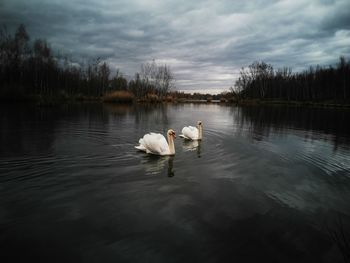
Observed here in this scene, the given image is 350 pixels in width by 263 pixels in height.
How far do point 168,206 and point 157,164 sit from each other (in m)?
3.17

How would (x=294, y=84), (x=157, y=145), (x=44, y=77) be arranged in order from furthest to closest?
(x=294, y=84) < (x=44, y=77) < (x=157, y=145)

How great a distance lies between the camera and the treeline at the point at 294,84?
290 ft

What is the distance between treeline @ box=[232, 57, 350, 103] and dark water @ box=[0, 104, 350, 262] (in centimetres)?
9159

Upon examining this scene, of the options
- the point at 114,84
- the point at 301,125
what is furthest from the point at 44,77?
the point at 301,125

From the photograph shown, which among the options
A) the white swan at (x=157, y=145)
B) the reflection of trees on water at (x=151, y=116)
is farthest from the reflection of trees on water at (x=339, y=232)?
the reflection of trees on water at (x=151, y=116)

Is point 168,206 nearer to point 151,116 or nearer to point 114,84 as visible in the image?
point 151,116

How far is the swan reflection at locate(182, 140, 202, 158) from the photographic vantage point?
11.1 m

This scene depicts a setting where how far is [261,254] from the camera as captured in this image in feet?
13.2

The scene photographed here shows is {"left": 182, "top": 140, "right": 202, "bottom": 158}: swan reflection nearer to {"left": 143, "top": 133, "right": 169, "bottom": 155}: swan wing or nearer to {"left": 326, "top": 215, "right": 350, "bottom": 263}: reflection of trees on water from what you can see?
{"left": 143, "top": 133, "right": 169, "bottom": 155}: swan wing

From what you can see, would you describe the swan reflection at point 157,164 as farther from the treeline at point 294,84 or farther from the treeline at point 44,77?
the treeline at point 294,84

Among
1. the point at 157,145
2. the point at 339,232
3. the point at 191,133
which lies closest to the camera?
the point at 339,232

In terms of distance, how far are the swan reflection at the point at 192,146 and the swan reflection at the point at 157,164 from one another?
1.57 m

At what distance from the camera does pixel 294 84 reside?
339 ft

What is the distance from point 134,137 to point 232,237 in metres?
9.49
